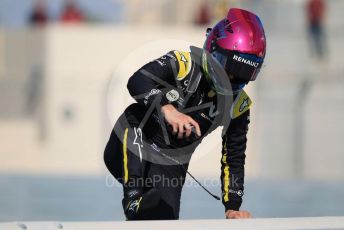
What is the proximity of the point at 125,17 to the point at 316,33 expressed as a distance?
4770 millimetres

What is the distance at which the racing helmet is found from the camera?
203 inches

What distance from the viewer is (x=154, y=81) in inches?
208

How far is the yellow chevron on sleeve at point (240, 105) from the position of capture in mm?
5605

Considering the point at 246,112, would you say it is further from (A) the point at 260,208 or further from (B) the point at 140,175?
(A) the point at 260,208

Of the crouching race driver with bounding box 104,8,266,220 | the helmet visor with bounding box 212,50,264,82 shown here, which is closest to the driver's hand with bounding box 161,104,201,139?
the crouching race driver with bounding box 104,8,266,220

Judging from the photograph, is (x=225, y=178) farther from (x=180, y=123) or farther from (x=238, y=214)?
(x=180, y=123)

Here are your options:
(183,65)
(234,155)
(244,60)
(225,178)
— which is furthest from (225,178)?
(244,60)

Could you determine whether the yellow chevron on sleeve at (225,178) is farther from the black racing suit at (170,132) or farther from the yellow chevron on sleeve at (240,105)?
the yellow chevron on sleeve at (240,105)

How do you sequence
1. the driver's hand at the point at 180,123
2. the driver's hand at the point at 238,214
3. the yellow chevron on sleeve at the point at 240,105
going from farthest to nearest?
the yellow chevron on sleeve at the point at 240,105 < the driver's hand at the point at 238,214 < the driver's hand at the point at 180,123

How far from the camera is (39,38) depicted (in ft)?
56.7

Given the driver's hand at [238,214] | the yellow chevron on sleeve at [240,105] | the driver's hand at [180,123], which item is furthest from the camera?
the yellow chevron on sleeve at [240,105]

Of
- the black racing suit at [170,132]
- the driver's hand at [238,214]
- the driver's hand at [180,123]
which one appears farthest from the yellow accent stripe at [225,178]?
the driver's hand at [180,123]

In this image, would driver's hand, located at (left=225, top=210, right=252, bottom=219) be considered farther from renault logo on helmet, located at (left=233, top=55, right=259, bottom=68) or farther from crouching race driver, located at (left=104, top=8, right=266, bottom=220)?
renault logo on helmet, located at (left=233, top=55, right=259, bottom=68)

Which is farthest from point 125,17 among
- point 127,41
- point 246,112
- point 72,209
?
point 246,112
